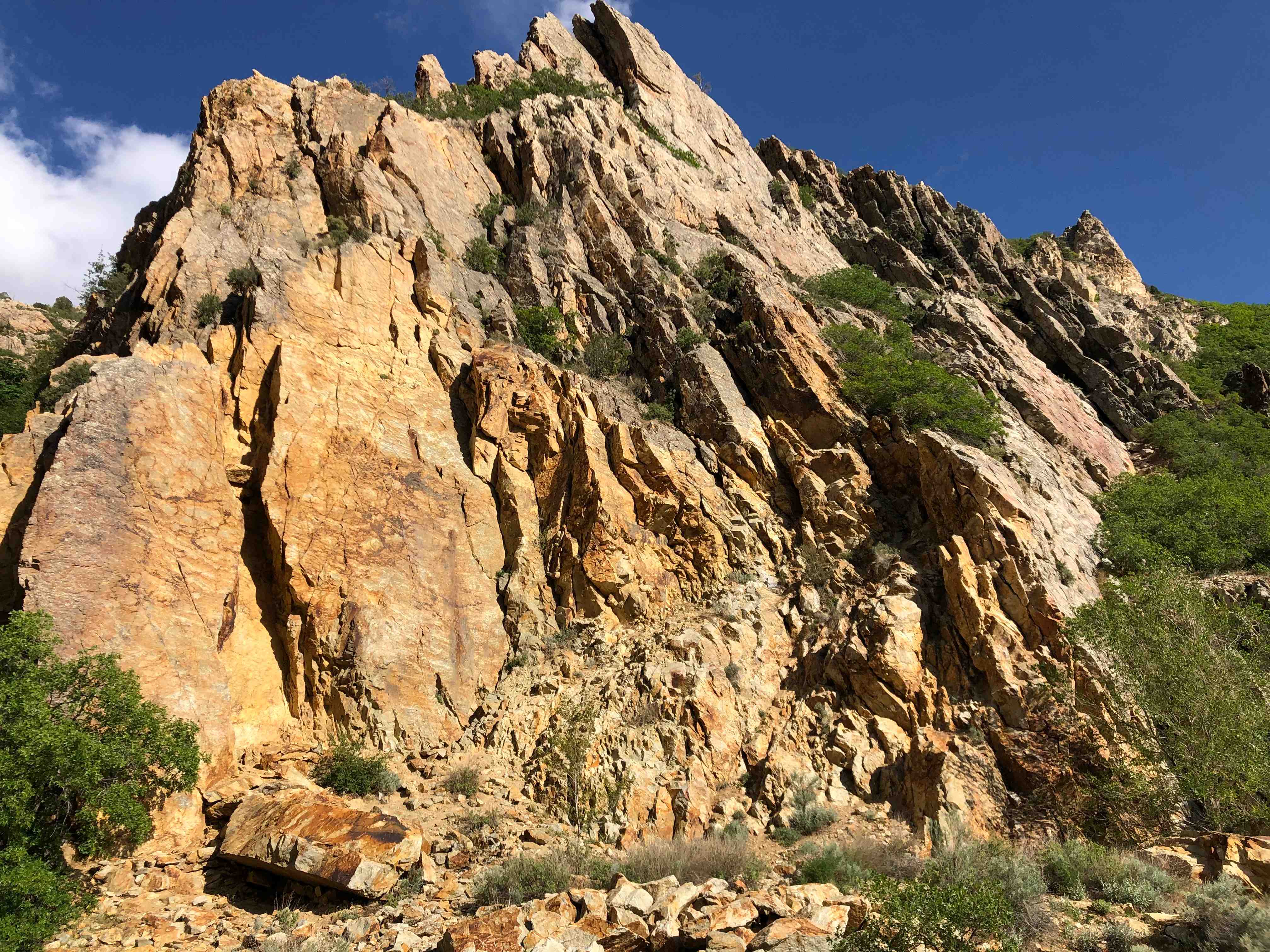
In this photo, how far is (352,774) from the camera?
38.9ft

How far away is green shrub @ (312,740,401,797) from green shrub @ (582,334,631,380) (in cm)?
1268

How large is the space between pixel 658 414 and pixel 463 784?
37.9 feet

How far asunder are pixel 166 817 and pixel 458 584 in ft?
21.7

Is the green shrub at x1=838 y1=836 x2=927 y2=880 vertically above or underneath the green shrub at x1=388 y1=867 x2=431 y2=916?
above

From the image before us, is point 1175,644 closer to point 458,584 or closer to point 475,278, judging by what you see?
point 458,584

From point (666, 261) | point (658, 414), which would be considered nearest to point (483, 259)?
point (666, 261)

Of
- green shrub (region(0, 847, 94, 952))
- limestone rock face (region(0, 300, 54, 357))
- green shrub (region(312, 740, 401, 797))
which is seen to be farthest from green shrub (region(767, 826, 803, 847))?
limestone rock face (region(0, 300, 54, 357))

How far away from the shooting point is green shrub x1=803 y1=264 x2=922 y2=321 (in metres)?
27.4

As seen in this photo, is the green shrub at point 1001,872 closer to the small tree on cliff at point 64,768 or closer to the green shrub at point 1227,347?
the small tree on cliff at point 64,768

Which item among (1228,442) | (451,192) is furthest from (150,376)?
(1228,442)

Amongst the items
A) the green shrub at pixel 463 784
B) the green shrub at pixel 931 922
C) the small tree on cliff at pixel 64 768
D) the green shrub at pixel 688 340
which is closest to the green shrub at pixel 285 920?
the small tree on cliff at pixel 64 768

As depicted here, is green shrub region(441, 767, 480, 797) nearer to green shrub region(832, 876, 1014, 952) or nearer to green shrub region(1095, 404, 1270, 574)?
green shrub region(832, 876, 1014, 952)

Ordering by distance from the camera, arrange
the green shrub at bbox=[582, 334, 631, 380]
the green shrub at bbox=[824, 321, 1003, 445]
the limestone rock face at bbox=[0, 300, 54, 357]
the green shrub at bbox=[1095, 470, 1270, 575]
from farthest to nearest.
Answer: the limestone rock face at bbox=[0, 300, 54, 357] < the green shrub at bbox=[582, 334, 631, 380] < the green shrub at bbox=[824, 321, 1003, 445] < the green shrub at bbox=[1095, 470, 1270, 575]

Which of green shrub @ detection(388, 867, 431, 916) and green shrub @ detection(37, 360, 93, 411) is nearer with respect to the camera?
green shrub @ detection(388, 867, 431, 916)
